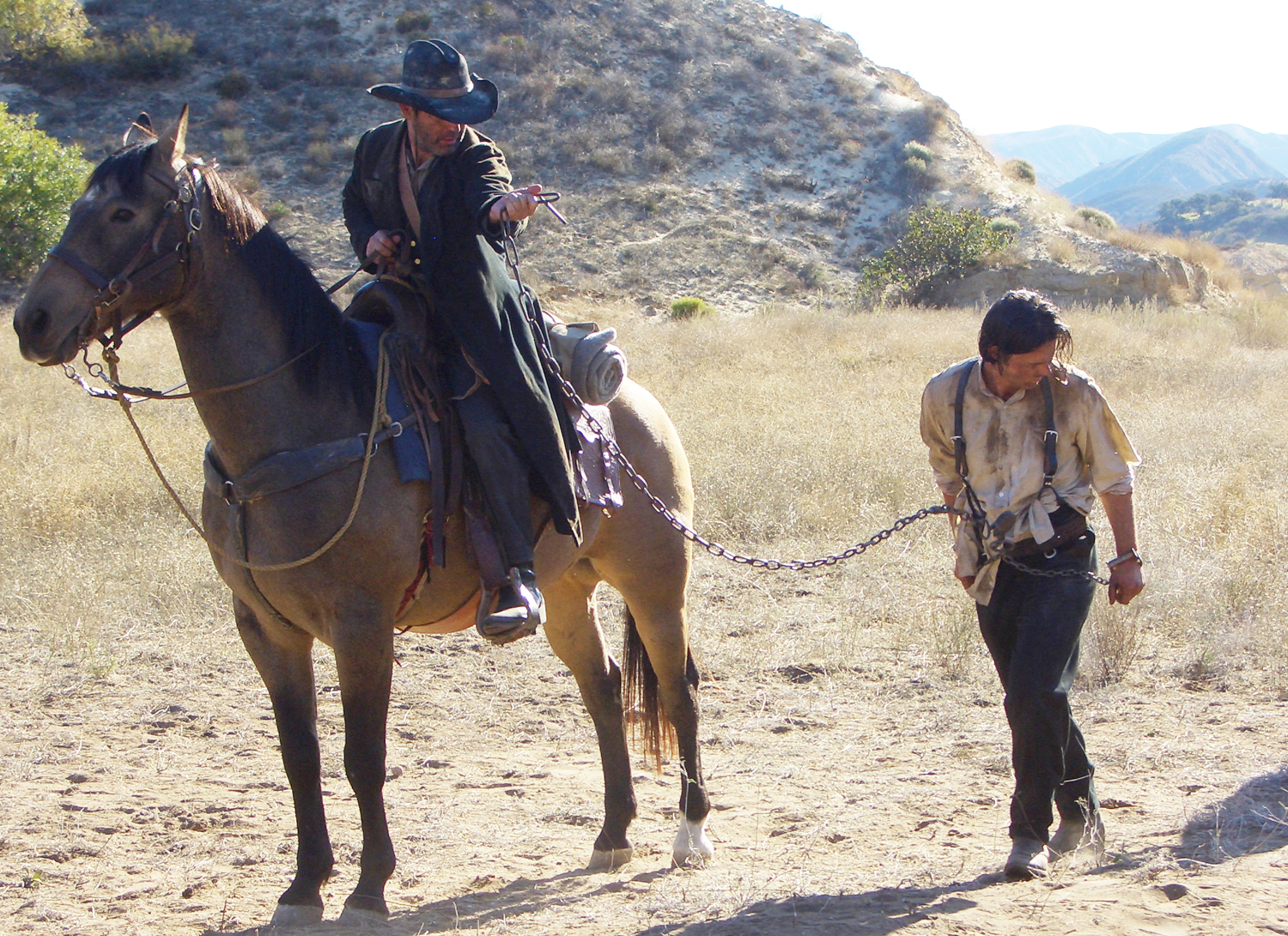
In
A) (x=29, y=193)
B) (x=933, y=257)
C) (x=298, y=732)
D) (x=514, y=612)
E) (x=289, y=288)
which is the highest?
(x=29, y=193)

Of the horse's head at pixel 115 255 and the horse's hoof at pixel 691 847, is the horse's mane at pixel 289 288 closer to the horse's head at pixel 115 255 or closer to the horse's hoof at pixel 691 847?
the horse's head at pixel 115 255

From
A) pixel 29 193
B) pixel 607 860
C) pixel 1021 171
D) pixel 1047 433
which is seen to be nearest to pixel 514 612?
pixel 607 860

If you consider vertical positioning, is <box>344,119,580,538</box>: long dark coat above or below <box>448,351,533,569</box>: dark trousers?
above

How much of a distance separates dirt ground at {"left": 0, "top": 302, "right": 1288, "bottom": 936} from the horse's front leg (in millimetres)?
274

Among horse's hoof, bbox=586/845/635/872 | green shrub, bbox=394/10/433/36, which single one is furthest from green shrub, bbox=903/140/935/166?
horse's hoof, bbox=586/845/635/872

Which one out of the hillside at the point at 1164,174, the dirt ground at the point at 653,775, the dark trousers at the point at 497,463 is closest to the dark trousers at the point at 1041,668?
the dirt ground at the point at 653,775

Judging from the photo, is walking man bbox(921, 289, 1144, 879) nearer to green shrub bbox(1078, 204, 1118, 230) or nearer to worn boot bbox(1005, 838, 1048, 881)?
worn boot bbox(1005, 838, 1048, 881)

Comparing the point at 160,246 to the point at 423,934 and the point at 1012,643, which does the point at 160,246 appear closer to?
the point at 423,934

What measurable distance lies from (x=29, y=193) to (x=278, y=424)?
22.1m

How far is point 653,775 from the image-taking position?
231 inches

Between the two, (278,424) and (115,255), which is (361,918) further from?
(115,255)

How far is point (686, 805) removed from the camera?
4.76 m

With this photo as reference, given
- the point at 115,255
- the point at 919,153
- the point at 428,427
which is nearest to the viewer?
the point at 115,255

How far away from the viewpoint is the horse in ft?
11.2
